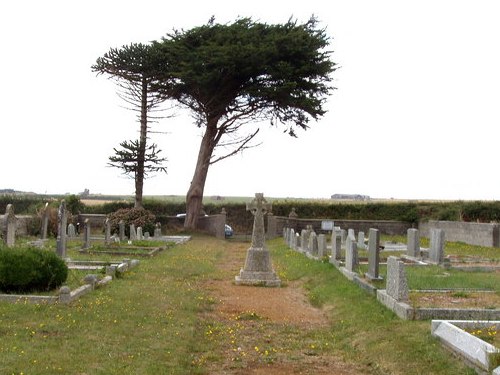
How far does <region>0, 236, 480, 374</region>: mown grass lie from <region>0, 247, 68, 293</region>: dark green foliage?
914mm

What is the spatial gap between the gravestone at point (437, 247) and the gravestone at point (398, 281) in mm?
7900

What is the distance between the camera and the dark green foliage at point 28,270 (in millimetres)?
11430

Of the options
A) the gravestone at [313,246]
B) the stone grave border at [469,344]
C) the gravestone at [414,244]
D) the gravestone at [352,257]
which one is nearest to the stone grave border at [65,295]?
the gravestone at [352,257]

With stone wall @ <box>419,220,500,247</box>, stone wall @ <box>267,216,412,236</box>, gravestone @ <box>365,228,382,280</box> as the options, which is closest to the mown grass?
gravestone @ <box>365,228,382,280</box>

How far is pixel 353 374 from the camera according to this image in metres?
7.50

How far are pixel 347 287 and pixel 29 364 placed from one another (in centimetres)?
770

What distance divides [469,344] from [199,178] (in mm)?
32996

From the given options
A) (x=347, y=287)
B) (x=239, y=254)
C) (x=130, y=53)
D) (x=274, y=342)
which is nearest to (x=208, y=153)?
(x=130, y=53)

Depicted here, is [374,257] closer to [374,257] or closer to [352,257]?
[374,257]

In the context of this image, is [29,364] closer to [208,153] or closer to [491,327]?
[491,327]

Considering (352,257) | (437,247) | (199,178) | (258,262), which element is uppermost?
(199,178)

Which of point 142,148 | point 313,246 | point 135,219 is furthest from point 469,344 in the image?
point 142,148

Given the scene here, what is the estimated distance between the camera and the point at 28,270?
1154 centimetres

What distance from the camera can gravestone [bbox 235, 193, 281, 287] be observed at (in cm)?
1584
